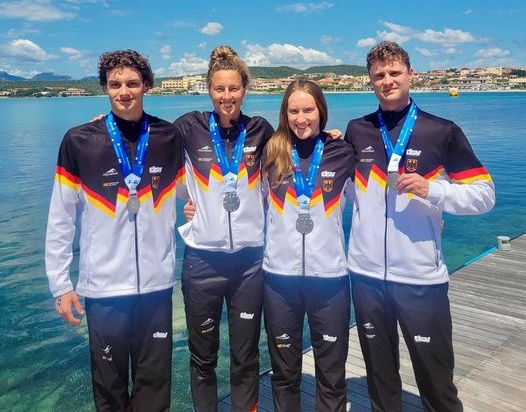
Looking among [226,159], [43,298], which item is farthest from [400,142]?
[43,298]

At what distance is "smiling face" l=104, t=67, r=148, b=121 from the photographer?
2.97 meters

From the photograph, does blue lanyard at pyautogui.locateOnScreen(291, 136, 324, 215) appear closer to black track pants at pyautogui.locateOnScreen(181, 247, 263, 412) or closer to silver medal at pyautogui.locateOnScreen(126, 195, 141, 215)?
black track pants at pyautogui.locateOnScreen(181, 247, 263, 412)

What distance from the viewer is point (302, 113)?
326cm

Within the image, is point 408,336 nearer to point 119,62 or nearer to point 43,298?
point 119,62

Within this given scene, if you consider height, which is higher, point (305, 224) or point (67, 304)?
point (305, 224)

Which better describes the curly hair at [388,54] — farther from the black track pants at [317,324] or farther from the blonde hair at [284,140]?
the black track pants at [317,324]

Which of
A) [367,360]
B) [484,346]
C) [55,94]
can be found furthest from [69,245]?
[55,94]

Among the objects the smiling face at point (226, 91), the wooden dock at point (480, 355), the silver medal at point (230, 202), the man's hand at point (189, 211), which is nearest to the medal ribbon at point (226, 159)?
the silver medal at point (230, 202)

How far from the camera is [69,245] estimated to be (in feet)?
10.0

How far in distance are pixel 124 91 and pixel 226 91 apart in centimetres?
70

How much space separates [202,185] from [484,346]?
11.7 feet

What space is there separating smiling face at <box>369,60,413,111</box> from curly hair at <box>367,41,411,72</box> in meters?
0.02

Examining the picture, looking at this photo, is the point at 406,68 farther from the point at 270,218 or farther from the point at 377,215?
the point at 270,218

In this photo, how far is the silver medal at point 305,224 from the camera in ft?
10.6
